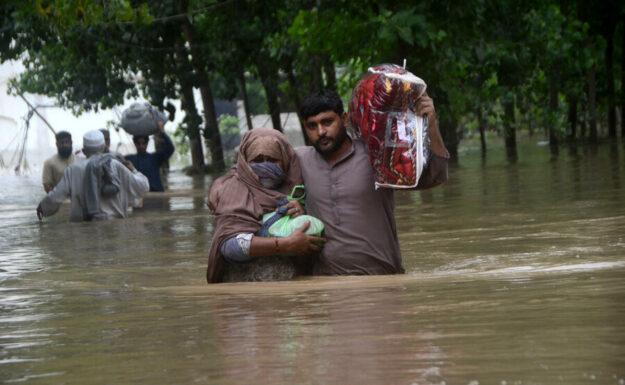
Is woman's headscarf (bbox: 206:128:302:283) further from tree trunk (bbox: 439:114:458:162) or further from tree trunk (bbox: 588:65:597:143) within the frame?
tree trunk (bbox: 588:65:597:143)

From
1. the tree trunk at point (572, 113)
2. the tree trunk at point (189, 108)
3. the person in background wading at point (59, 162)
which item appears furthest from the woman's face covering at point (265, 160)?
the tree trunk at point (572, 113)

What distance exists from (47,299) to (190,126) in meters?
21.8

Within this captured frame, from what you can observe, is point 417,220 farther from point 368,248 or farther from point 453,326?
point 453,326

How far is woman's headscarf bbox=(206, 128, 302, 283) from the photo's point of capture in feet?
18.7

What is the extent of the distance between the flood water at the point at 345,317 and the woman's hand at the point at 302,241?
18 cm

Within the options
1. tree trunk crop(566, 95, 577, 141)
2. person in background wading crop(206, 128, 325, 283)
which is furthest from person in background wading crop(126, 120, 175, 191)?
tree trunk crop(566, 95, 577, 141)

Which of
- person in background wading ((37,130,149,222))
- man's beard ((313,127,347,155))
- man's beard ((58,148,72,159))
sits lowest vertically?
person in background wading ((37,130,149,222))

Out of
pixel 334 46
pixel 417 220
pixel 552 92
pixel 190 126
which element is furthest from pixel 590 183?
pixel 552 92

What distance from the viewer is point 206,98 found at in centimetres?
2809

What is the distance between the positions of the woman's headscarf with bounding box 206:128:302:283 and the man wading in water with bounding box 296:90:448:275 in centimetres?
14

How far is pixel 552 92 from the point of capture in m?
30.5

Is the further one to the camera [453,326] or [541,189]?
[541,189]

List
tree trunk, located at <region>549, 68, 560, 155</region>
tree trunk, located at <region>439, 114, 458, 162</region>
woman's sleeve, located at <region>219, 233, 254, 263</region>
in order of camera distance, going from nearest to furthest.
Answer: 1. woman's sleeve, located at <region>219, 233, 254, 263</region>
2. tree trunk, located at <region>439, 114, 458, 162</region>
3. tree trunk, located at <region>549, 68, 560, 155</region>

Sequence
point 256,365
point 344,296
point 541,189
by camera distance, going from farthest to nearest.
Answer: point 541,189, point 344,296, point 256,365
